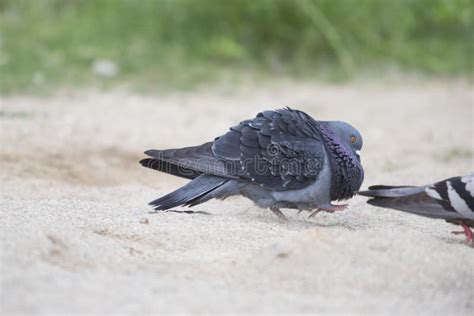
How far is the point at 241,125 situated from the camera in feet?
17.4

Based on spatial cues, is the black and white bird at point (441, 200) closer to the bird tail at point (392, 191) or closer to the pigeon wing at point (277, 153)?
the bird tail at point (392, 191)

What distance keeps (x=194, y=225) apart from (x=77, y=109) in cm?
422

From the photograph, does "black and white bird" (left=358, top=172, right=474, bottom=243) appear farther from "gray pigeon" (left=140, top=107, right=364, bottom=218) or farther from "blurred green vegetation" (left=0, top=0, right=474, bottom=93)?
"blurred green vegetation" (left=0, top=0, right=474, bottom=93)

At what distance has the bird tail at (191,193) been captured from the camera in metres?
4.99

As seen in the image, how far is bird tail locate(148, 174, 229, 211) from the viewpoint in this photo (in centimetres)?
499

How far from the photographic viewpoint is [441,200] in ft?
15.4

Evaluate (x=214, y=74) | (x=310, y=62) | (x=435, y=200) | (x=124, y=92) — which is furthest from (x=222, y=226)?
(x=310, y=62)

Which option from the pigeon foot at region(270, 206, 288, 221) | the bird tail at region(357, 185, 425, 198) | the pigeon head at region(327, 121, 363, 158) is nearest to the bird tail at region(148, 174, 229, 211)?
the pigeon foot at region(270, 206, 288, 221)

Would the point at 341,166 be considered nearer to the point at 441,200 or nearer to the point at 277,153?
the point at 277,153

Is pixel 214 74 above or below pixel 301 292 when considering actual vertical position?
above

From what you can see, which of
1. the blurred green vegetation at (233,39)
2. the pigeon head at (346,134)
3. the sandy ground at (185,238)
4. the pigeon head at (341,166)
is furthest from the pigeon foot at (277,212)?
the blurred green vegetation at (233,39)

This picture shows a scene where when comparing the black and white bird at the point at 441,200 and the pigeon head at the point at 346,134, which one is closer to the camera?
the black and white bird at the point at 441,200

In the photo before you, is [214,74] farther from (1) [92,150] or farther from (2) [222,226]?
(2) [222,226]

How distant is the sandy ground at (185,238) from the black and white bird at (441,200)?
0.13m
